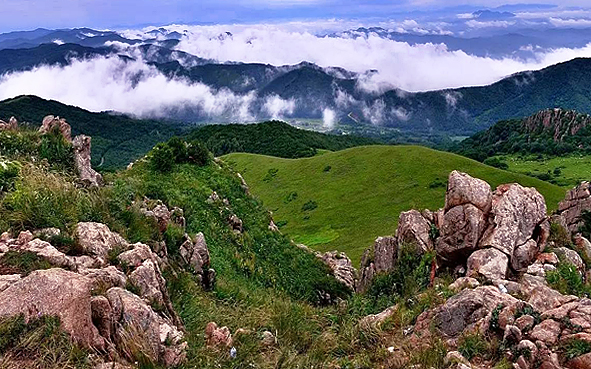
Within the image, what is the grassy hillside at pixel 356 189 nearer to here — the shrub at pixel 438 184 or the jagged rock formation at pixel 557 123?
the shrub at pixel 438 184

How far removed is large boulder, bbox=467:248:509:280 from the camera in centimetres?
1269

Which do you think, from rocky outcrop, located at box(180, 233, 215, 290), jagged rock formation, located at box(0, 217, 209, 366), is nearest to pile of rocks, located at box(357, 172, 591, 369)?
jagged rock formation, located at box(0, 217, 209, 366)

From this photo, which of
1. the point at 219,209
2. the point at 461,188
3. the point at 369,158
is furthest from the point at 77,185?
the point at 369,158

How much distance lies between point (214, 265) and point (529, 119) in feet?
608

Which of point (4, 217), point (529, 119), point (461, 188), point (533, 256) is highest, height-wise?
point (4, 217)

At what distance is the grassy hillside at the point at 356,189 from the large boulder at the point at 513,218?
24.3 m

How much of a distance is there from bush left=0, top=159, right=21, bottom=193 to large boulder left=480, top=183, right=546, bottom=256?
13.8 meters

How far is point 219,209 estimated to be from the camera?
2278cm

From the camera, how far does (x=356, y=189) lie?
217 feet

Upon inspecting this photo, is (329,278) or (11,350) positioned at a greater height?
(11,350)

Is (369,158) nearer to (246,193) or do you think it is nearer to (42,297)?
(246,193)

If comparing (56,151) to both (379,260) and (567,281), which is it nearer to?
(379,260)

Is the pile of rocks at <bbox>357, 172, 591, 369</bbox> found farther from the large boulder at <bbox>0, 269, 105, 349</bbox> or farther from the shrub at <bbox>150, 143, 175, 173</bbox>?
the shrub at <bbox>150, 143, 175, 173</bbox>

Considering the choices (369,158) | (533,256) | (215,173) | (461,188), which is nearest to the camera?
(533,256)
